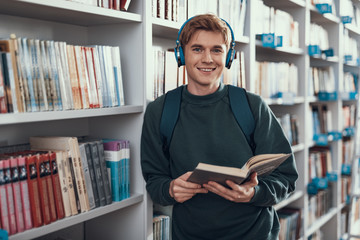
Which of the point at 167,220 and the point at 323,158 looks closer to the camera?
the point at 167,220

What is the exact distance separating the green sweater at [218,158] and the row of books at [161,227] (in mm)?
257

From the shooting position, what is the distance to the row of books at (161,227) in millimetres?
1887

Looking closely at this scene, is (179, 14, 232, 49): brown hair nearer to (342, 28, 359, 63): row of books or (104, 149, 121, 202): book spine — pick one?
(104, 149, 121, 202): book spine

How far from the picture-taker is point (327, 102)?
3861 millimetres

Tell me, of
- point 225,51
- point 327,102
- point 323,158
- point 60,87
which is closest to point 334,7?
point 327,102

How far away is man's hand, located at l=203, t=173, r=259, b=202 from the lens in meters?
1.41

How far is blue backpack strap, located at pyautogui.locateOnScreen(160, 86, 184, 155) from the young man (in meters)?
0.02

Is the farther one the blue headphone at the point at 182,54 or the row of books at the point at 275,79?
the row of books at the point at 275,79

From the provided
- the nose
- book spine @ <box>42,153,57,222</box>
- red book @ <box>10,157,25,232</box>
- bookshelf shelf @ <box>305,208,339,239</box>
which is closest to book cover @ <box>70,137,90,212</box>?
book spine @ <box>42,153,57,222</box>

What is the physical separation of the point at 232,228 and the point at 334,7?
2.84 meters

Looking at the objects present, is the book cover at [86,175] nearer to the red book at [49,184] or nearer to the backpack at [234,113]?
the red book at [49,184]

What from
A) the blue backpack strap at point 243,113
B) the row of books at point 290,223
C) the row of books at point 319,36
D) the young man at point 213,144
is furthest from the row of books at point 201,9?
the row of books at point 290,223

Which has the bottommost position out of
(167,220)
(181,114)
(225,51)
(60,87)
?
(167,220)

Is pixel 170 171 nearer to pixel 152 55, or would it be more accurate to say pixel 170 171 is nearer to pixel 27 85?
pixel 152 55
